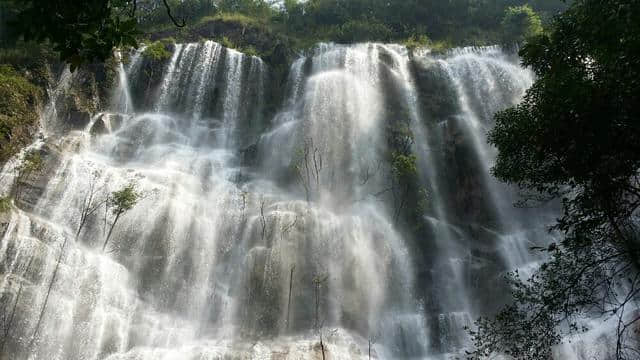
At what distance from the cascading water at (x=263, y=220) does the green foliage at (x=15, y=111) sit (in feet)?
3.07

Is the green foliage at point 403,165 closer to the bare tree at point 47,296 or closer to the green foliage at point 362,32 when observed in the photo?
the bare tree at point 47,296

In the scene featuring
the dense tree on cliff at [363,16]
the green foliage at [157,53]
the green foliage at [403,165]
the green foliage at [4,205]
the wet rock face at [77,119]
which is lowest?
the green foliage at [4,205]

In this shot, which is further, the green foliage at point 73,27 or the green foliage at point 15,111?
the green foliage at point 15,111

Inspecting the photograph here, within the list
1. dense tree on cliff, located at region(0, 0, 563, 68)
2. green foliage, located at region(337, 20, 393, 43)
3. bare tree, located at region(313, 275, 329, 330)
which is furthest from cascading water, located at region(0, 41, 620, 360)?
dense tree on cliff, located at region(0, 0, 563, 68)

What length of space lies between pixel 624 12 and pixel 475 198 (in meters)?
16.4

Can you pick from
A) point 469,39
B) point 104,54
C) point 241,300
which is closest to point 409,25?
point 469,39

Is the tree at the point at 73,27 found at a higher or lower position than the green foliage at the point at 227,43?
lower

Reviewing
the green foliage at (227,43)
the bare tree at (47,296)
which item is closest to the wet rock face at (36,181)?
the bare tree at (47,296)

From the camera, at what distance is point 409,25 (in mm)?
41250

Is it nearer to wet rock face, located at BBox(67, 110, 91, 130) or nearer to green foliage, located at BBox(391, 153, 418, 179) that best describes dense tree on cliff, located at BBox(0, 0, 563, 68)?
wet rock face, located at BBox(67, 110, 91, 130)

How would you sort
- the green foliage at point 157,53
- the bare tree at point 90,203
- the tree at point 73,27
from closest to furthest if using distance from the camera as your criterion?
the tree at point 73,27 → the bare tree at point 90,203 → the green foliage at point 157,53

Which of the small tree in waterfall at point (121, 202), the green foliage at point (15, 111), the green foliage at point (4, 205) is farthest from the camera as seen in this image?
the green foliage at point (15, 111)

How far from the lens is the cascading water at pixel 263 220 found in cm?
1583

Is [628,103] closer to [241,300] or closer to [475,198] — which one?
[241,300]
